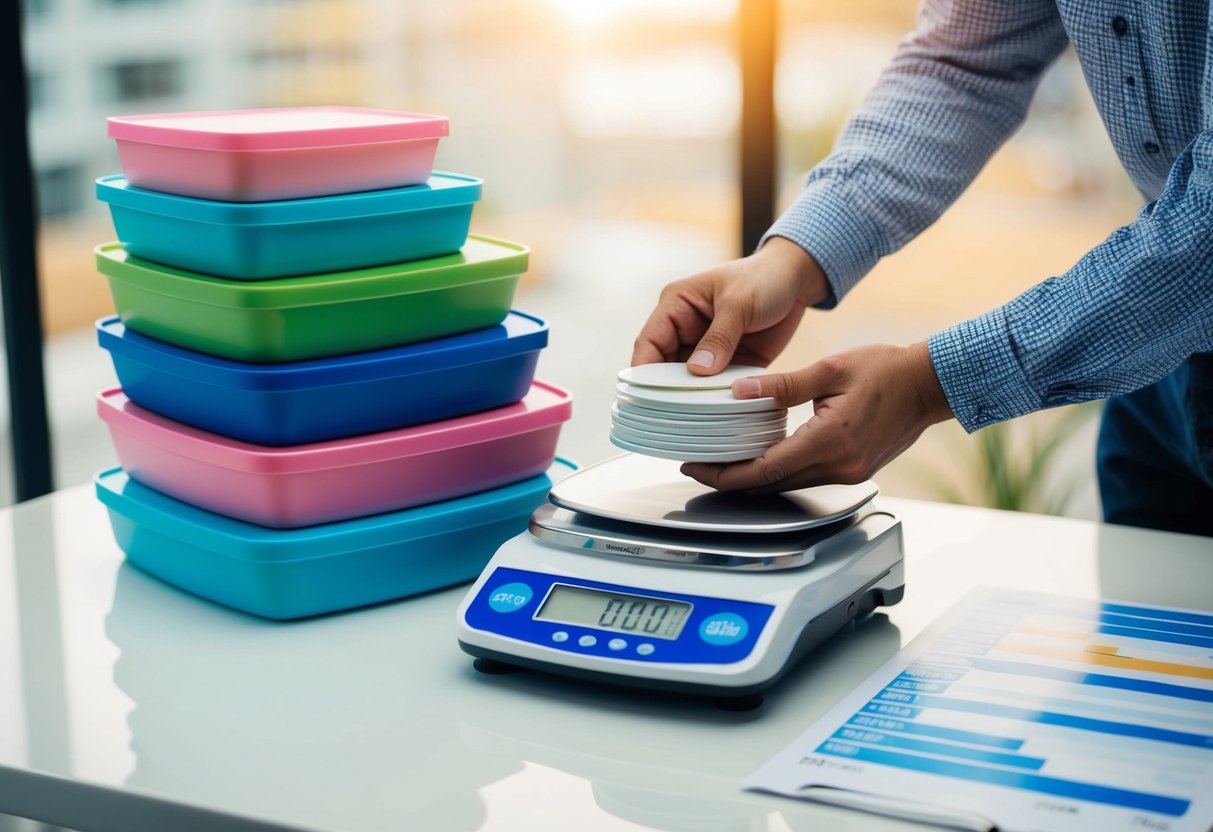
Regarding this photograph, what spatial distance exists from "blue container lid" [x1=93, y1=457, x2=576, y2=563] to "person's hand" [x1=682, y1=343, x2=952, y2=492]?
0.20 metres

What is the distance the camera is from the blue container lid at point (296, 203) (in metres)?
1.00

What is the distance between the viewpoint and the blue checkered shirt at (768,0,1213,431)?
3.14ft

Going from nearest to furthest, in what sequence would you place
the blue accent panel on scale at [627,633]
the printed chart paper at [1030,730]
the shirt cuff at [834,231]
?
1. the printed chart paper at [1030,730]
2. the blue accent panel on scale at [627,633]
3. the shirt cuff at [834,231]

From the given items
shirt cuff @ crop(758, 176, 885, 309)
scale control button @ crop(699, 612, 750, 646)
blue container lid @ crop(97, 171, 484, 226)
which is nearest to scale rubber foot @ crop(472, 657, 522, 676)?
scale control button @ crop(699, 612, 750, 646)

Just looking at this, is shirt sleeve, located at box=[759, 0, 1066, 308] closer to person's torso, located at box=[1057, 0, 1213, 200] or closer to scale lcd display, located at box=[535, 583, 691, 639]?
person's torso, located at box=[1057, 0, 1213, 200]

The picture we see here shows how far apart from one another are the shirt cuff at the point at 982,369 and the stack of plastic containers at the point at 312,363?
36 centimetres

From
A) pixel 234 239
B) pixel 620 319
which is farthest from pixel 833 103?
pixel 620 319

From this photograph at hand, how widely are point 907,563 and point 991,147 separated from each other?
501mm

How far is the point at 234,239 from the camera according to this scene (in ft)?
3.29

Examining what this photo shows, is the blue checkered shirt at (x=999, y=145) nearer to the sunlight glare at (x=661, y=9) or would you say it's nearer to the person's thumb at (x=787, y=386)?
the person's thumb at (x=787, y=386)

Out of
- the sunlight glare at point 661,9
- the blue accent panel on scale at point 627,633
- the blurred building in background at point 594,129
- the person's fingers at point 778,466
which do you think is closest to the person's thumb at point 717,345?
the person's fingers at point 778,466

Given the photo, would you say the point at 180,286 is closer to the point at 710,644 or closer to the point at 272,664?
the point at 272,664

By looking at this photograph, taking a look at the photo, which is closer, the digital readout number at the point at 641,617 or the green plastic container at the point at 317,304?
the digital readout number at the point at 641,617

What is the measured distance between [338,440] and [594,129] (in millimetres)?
4119
